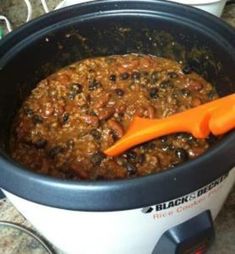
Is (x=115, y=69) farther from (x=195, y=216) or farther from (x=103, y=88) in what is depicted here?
(x=195, y=216)

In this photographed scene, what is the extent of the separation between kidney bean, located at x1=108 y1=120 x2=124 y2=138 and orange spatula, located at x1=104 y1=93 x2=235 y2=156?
4 centimetres

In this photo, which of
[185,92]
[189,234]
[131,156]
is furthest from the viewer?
[185,92]

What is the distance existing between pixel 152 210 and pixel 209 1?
56cm

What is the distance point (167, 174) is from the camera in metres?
0.55

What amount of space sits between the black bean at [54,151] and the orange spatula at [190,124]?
75 millimetres

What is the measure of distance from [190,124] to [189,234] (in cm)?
14

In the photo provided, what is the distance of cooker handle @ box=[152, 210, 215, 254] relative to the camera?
618mm

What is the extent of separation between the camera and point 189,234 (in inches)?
24.3

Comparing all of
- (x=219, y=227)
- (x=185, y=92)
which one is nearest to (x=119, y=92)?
(x=185, y=92)

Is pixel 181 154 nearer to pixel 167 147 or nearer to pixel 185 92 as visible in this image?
pixel 167 147

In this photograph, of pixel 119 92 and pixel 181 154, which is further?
pixel 119 92

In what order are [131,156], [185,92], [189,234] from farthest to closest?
[185,92]
[131,156]
[189,234]

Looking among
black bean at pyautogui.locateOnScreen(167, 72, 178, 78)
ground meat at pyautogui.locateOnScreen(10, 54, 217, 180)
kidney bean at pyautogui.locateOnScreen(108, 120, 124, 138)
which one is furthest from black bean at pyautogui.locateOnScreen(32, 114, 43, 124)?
black bean at pyautogui.locateOnScreen(167, 72, 178, 78)

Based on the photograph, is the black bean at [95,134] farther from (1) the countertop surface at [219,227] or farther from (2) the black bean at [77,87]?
(1) the countertop surface at [219,227]
